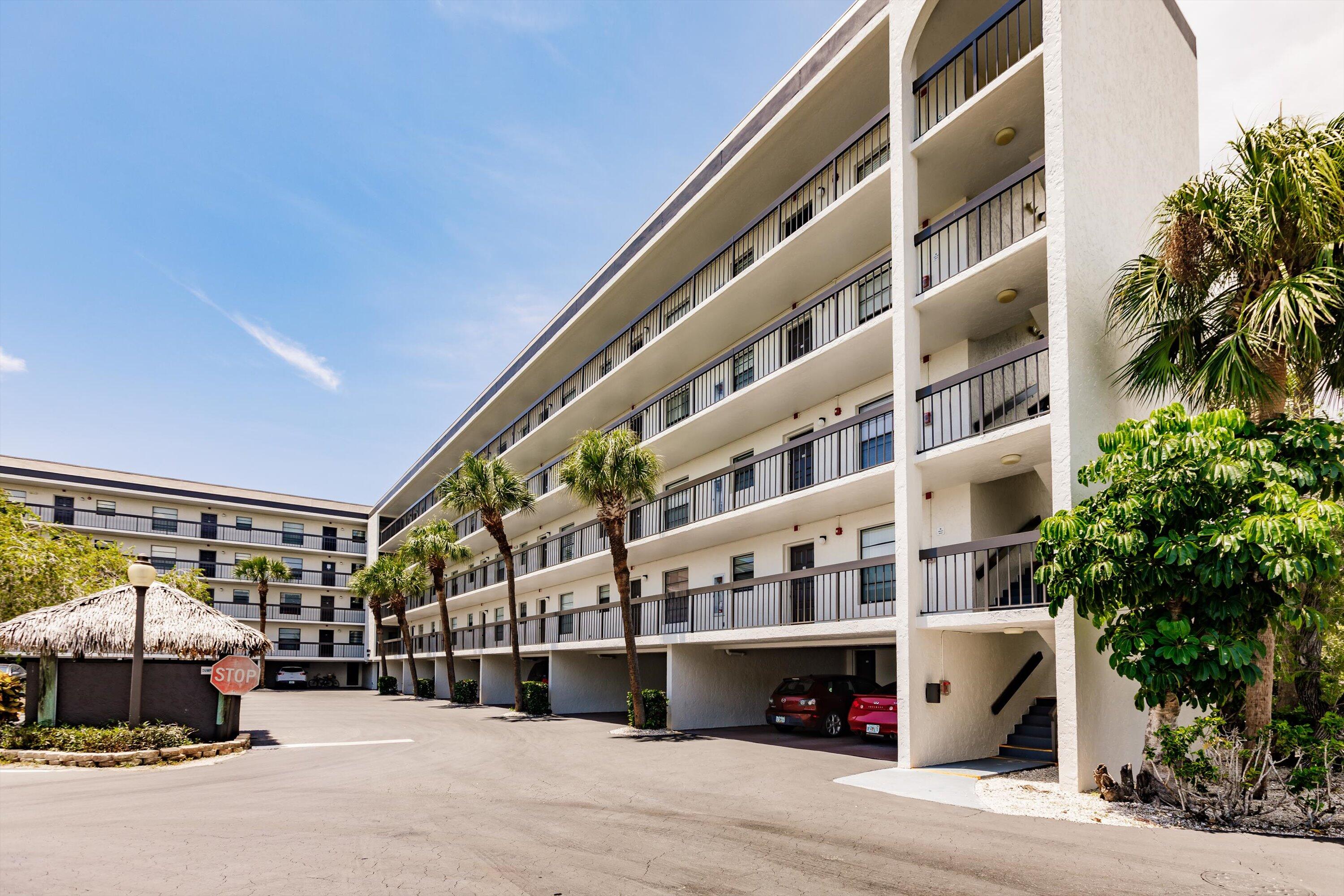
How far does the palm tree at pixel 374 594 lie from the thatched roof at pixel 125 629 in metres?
28.1

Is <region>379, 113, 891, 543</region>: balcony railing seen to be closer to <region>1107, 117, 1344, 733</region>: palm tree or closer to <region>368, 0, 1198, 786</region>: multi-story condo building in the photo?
<region>368, 0, 1198, 786</region>: multi-story condo building

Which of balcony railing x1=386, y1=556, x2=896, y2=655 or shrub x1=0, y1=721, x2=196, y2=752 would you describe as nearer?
shrub x1=0, y1=721, x2=196, y2=752

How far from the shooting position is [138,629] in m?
17.1

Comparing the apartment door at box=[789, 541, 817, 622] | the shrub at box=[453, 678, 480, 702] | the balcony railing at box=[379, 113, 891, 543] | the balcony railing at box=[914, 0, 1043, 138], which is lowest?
the shrub at box=[453, 678, 480, 702]

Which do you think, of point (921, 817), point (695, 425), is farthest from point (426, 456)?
point (921, 817)

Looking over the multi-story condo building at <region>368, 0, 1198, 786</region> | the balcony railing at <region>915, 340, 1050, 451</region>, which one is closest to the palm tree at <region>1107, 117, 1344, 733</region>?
the multi-story condo building at <region>368, 0, 1198, 786</region>

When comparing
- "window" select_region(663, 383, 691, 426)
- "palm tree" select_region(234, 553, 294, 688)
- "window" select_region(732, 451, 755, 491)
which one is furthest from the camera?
"palm tree" select_region(234, 553, 294, 688)

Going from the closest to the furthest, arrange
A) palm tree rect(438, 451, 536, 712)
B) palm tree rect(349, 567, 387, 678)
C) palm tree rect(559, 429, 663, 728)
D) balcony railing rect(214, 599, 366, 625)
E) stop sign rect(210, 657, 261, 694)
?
1. stop sign rect(210, 657, 261, 694)
2. palm tree rect(559, 429, 663, 728)
3. palm tree rect(438, 451, 536, 712)
4. palm tree rect(349, 567, 387, 678)
5. balcony railing rect(214, 599, 366, 625)

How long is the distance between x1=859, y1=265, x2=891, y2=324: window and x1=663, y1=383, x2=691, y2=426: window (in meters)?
6.65

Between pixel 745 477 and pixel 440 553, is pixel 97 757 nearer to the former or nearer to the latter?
pixel 745 477

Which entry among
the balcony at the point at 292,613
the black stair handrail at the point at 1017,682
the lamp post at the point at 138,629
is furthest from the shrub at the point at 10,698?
the balcony at the point at 292,613

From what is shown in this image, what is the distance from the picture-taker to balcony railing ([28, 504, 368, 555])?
55219 mm

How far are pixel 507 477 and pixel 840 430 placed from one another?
17124 mm

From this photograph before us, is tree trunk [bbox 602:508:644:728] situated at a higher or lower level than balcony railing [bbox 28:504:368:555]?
lower
